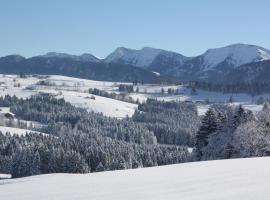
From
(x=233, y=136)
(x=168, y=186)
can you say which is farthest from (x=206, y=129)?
(x=168, y=186)

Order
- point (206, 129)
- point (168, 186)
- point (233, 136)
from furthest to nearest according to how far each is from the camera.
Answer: point (206, 129) → point (233, 136) → point (168, 186)

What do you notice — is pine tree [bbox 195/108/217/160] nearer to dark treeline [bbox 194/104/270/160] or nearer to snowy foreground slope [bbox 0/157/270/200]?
dark treeline [bbox 194/104/270/160]

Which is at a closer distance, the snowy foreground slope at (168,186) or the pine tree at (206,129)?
the snowy foreground slope at (168,186)

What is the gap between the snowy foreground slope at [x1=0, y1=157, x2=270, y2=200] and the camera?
20906mm

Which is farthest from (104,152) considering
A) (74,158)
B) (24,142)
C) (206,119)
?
(206,119)

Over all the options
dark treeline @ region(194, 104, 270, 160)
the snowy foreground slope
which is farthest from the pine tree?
the snowy foreground slope

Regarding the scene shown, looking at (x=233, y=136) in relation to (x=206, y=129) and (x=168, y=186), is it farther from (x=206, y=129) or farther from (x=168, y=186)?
(x=168, y=186)

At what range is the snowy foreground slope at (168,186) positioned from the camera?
20906mm

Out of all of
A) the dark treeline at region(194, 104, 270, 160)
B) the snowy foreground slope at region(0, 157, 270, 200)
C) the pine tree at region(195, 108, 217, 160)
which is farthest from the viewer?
the pine tree at region(195, 108, 217, 160)

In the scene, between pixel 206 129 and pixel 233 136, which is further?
pixel 206 129

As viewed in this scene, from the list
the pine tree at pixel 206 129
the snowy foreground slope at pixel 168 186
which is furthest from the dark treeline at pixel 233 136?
the snowy foreground slope at pixel 168 186

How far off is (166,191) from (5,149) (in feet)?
418

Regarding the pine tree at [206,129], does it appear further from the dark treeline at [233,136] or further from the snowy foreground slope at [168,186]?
the snowy foreground slope at [168,186]

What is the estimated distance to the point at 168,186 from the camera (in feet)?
78.5
